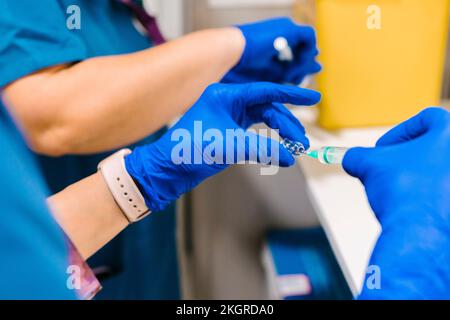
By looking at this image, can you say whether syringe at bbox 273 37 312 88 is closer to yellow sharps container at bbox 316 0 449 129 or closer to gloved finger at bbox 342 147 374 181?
yellow sharps container at bbox 316 0 449 129

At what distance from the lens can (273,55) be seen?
0.92 metres

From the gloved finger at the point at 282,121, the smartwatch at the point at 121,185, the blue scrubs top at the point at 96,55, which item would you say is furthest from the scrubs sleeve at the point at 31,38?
the gloved finger at the point at 282,121

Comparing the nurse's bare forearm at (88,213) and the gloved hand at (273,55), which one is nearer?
the nurse's bare forearm at (88,213)

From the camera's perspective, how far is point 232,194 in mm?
1402

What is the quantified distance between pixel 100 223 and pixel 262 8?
75cm

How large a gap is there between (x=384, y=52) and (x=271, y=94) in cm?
36

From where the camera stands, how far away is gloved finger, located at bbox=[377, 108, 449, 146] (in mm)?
612

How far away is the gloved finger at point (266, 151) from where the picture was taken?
2.17ft

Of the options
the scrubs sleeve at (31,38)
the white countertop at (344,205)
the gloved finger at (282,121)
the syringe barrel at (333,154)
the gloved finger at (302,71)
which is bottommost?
the white countertop at (344,205)

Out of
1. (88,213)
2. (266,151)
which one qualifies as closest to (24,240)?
(88,213)

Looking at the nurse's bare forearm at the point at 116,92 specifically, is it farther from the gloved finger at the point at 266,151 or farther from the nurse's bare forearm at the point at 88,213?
the gloved finger at the point at 266,151

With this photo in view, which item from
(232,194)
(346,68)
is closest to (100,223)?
(346,68)

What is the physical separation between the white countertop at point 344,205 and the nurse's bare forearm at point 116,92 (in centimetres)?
26
